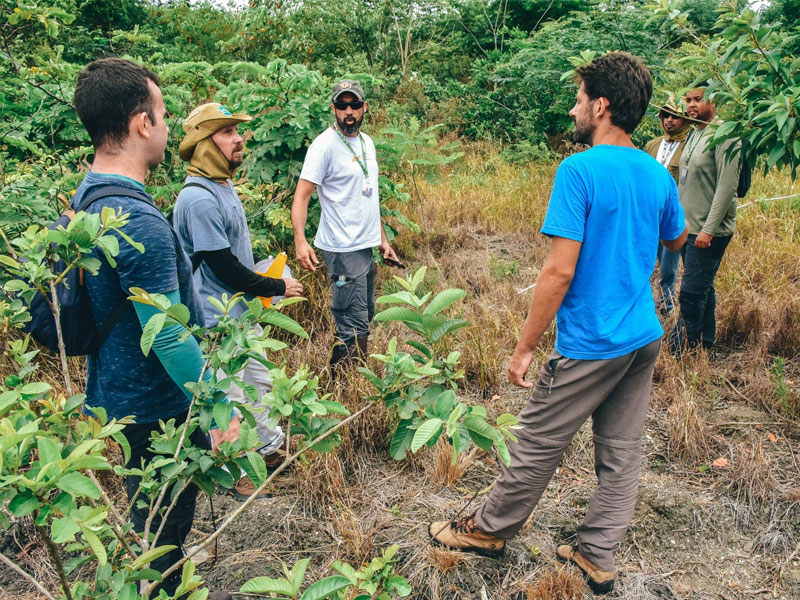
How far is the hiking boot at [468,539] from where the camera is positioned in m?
2.43

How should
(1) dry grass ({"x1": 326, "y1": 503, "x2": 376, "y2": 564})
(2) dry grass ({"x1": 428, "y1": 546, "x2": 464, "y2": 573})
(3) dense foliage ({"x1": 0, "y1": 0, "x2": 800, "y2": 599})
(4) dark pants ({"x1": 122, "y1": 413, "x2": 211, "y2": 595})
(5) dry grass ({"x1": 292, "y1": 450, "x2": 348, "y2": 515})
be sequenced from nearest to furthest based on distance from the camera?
(3) dense foliage ({"x1": 0, "y1": 0, "x2": 800, "y2": 599})
(4) dark pants ({"x1": 122, "y1": 413, "x2": 211, "y2": 595})
(2) dry grass ({"x1": 428, "y1": 546, "x2": 464, "y2": 573})
(1) dry grass ({"x1": 326, "y1": 503, "x2": 376, "y2": 564})
(5) dry grass ({"x1": 292, "y1": 450, "x2": 348, "y2": 515})

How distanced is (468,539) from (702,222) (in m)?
2.82

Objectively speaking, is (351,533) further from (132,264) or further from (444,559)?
(132,264)

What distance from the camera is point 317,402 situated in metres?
1.35

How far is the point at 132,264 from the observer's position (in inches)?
63.5

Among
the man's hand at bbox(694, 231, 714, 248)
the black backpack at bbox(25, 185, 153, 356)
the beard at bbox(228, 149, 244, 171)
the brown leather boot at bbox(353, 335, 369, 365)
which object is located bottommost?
the brown leather boot at bbox(353, 335, 369, 365)

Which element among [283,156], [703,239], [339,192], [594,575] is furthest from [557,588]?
[283,156]

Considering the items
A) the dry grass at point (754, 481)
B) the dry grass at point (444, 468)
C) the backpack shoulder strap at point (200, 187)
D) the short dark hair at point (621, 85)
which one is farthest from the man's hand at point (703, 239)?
the backpack shoulder strap at point (200, 187)

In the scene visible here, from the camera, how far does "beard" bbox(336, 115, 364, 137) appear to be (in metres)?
3.56

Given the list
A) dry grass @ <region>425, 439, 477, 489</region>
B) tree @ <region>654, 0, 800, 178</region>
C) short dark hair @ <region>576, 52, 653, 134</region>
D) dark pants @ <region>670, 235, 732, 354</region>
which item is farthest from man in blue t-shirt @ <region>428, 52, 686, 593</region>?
dark pants @ <region>670, 235, 732, 354</region>

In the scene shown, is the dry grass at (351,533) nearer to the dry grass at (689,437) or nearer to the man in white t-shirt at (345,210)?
the man in white t-shirt at (345,210)

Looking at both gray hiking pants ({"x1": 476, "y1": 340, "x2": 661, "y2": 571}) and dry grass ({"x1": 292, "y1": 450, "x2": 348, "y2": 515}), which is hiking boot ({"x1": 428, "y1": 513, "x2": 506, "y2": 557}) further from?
dry grass ({"x1": 292, "y1": 450, "x2": 348, "y2": 515})

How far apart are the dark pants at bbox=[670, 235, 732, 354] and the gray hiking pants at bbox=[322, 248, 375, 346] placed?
218cm

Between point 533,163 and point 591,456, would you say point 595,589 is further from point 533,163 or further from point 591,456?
point 533,163
